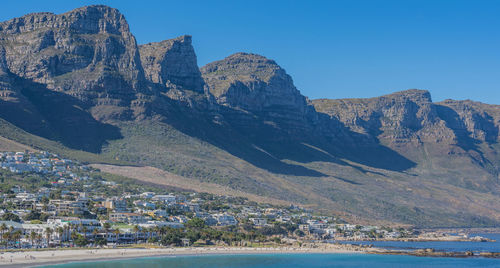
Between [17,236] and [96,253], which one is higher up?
[17,236]

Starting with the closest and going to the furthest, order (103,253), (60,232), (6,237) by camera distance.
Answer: (6,237)
(103,253)
(60,232)

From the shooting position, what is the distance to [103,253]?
153875 mm

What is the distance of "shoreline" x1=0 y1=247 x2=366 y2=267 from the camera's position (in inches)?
5497

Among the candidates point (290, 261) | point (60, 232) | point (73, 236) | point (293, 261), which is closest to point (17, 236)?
point (60, 232)

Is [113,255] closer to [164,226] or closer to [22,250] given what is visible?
[22,250]

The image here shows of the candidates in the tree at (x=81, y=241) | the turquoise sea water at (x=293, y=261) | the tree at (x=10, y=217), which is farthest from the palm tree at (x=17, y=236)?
the turquoise sea water at (x=293, y=261)

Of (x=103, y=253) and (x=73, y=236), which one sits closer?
(x=103, y=253)

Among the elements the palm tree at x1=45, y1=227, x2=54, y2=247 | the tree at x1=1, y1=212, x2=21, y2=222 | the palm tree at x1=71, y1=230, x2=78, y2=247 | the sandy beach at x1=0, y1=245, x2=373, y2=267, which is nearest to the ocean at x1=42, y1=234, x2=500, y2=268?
the sandy beach at x1=0, y1=245, x2=373, y2=267

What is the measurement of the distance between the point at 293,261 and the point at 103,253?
136 ft

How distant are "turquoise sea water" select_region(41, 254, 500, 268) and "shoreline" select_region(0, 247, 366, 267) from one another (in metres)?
2.56

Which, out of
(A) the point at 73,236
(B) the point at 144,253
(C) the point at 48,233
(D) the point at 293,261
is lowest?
(D) the point at 293,261

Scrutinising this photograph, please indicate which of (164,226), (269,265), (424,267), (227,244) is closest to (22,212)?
(164,226)

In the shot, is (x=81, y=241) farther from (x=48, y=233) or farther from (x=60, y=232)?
(x=48, y=233)

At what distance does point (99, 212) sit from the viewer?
652 feet
